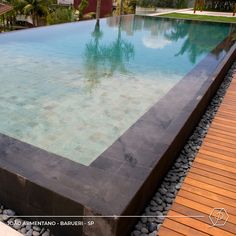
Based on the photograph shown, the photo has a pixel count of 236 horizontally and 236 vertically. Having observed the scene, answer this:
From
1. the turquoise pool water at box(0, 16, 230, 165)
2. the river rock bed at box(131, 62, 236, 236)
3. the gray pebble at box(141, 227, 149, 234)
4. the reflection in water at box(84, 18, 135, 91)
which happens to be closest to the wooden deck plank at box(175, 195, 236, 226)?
the river rock bed at box(131, 62, 236, 236)

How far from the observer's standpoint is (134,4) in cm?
3061

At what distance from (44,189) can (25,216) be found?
649mm

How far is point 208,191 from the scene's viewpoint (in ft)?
13.5

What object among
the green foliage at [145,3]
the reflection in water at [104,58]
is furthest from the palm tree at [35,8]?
the reflection in water at [104,58]

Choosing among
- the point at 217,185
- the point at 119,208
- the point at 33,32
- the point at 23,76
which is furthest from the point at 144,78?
the point at 33,32

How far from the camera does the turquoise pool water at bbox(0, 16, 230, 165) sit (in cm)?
546

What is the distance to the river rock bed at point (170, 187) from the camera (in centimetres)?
362

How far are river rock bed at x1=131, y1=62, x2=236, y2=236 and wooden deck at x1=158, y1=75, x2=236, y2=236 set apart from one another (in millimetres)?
147

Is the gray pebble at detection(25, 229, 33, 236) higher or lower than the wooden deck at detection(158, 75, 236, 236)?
lower

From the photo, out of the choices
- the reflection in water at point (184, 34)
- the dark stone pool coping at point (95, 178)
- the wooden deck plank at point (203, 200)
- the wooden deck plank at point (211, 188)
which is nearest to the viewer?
the dark stone pool coping at point (95, 178)

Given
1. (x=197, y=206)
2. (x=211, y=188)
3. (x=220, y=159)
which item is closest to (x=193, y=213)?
(x=197, y=206)

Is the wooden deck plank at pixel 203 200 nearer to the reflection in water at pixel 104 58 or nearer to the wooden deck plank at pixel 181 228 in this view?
the wooden deck plank at pixel 181 228

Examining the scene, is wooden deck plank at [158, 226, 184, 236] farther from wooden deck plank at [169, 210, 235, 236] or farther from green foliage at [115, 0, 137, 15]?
Answer: green foliage at [115, 0, 137, 15]

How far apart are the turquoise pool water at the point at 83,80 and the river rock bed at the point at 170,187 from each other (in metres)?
1.19
